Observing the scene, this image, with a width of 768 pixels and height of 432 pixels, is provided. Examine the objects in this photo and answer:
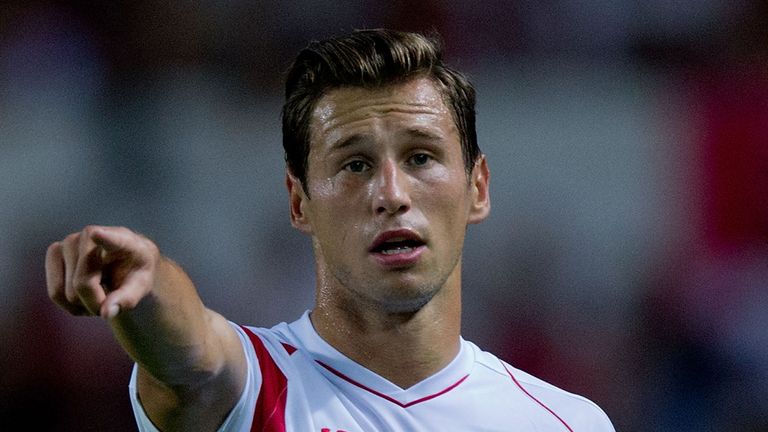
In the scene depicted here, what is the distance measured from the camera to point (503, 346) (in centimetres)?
573

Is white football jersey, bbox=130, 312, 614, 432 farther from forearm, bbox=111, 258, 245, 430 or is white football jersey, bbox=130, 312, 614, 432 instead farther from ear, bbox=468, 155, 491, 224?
ear, bbox=468, 155, 491, 224

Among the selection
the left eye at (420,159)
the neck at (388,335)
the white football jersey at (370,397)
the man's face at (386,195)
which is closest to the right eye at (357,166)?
the man's face at (386,195)

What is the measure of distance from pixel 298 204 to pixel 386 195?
42cm

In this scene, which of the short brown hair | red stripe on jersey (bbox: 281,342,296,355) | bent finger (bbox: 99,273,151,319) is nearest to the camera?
bent finger (bbox: 99,273,151,319)

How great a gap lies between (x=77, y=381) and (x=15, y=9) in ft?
6.90

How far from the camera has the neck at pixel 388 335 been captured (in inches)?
120

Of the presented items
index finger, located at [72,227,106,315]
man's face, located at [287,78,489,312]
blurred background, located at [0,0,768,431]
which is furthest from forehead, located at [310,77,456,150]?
blurred background, located at [0,0,768,431]

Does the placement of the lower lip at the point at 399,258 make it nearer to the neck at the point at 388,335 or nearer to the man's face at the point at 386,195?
the man's face at the point at 386,195

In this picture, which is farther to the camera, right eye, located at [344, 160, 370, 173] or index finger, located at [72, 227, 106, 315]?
right eye, located at [344, 160, 370, 173]

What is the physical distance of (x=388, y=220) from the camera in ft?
9.56

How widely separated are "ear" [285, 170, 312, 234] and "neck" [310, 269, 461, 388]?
8.3 inches

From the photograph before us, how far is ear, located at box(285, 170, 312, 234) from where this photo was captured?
10.5 ft

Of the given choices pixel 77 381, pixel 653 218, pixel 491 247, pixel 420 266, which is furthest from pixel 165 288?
pixel 653 218

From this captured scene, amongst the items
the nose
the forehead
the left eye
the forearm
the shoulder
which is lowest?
the shoulder
